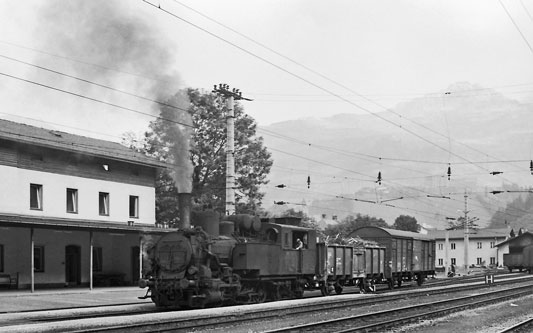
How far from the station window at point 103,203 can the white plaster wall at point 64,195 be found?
0.67 feet

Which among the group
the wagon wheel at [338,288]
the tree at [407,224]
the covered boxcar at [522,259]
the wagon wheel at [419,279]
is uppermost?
the wagon wheel at [338,288]

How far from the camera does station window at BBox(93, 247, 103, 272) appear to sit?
1435 inches

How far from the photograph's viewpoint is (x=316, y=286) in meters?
28.1

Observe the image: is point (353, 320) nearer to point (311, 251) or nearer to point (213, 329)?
point (213, 329)

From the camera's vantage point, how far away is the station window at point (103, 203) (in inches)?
1467

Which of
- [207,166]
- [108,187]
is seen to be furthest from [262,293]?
[207,166]

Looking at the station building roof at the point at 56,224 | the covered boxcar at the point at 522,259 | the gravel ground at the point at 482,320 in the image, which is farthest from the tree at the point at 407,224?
the gravel ground at the point at 482,320

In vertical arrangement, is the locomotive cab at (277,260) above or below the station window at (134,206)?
below

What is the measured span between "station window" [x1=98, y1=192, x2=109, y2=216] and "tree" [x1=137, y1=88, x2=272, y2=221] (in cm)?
955

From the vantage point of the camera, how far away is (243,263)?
72.5ft

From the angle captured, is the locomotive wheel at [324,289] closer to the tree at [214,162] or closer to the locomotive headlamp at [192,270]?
the locomotive headlamp at [192,270]

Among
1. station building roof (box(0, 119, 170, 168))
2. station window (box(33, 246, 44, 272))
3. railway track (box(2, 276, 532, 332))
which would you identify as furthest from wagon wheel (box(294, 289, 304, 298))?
station building roof (box(0, 119, 170, 168))

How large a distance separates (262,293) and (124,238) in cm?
1611

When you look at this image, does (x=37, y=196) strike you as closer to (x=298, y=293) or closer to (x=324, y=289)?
(x=298, y=293)
